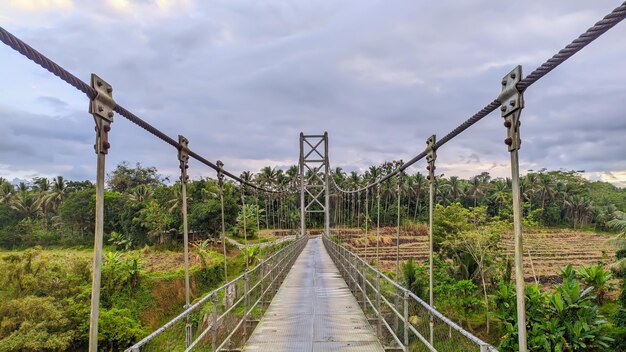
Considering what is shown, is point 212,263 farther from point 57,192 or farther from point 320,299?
point 57,192

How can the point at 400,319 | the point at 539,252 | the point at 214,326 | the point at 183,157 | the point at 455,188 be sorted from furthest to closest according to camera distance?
1. the point at 455,188
2. the point at 539,252
3. the point at 400,319
4. the point at 183,157
5. the point at 214,326

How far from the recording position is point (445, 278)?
45.0ft

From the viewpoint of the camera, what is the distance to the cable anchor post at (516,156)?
206 centimetres

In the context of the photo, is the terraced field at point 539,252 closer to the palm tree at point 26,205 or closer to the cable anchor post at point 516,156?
the cable anchor post at point 516,156

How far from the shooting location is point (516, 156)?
2.19m

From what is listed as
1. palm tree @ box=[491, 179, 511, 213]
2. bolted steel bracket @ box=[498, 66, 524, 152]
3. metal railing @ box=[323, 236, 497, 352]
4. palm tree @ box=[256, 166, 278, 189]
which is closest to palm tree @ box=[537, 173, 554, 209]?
palm tree @ box=[491, 179, 511, 213]

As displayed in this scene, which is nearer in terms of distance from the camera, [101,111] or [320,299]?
[101,111]

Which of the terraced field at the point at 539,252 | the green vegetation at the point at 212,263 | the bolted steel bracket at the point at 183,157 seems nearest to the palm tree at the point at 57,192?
the green vegetation at the point at 212,263

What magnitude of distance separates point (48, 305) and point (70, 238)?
3384 centimetres

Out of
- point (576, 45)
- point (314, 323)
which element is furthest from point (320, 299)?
point (576, 45)

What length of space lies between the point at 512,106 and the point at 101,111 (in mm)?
2103

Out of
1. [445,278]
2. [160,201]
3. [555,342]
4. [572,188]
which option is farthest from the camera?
[572,188]

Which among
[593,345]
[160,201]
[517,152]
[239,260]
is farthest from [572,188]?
[517,152]

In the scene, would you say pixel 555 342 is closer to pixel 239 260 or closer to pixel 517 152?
pixel 517 152
